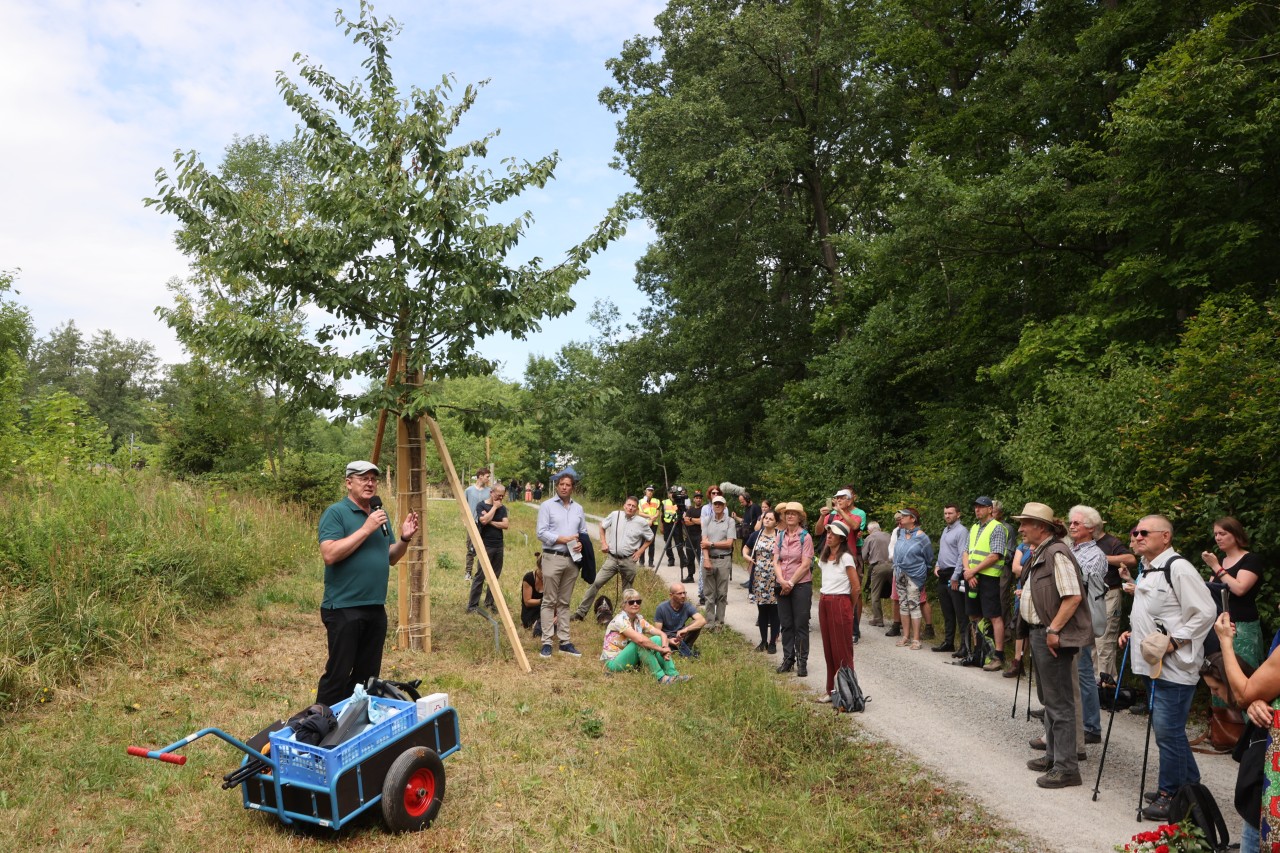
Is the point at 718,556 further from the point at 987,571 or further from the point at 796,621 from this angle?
→ the point at 987,571

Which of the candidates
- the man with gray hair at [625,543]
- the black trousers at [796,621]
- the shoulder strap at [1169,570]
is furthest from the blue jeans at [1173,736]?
the man with gray hair at [625,543]

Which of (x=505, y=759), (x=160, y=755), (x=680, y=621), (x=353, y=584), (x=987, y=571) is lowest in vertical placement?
(x=505, y=759)

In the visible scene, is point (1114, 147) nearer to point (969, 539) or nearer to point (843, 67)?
point (969, 539)

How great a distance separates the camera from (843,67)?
81.7ft

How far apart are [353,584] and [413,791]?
4.71ft

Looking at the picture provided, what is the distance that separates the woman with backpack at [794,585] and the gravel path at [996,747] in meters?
0.33

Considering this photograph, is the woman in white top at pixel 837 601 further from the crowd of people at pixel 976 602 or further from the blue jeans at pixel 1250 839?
the blue jeans at pixel 1250 839

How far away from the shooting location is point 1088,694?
24.3 feet

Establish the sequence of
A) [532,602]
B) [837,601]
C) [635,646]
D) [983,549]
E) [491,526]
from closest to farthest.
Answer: [837,601], [635,646], [983,549], [532,602], [491,526]

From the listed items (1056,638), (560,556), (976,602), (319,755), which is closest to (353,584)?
(319,755)

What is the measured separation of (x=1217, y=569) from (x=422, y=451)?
25.0 ft

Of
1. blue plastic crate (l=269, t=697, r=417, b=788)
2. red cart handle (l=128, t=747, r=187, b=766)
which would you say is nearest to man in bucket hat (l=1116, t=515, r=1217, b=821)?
blue plastic crate (l=269, t=697, r=417, b=788)

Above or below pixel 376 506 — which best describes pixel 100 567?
below

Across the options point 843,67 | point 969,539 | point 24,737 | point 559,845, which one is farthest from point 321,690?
point 843,67
